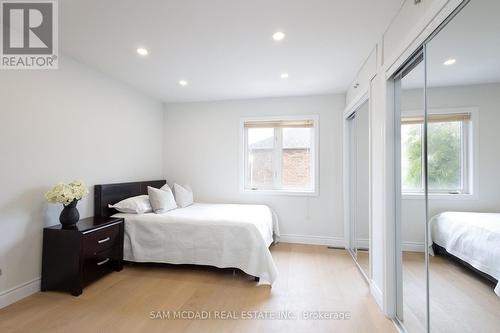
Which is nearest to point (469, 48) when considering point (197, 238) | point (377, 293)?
point (377, 293)

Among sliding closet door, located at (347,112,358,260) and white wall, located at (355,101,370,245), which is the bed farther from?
sliding closet door, located at (347,112,358,260)

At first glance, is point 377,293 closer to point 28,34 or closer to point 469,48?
point 469,48

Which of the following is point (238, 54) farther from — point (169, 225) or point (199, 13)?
point (169, 225)

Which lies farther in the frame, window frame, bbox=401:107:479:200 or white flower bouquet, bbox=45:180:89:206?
white flower bouquet, bbox=45:180:89:206

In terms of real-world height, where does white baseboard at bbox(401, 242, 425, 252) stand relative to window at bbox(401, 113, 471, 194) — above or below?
below

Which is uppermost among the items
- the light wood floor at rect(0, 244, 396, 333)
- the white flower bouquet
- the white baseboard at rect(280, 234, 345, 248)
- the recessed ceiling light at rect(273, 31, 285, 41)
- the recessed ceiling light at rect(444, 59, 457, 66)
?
the recessed ceiling light at rect(273, 31, 285, 41)

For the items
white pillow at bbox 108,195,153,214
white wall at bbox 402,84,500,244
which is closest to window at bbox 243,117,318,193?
white pillow at bbox 108,195,153,214

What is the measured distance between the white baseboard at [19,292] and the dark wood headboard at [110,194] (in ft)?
3.00

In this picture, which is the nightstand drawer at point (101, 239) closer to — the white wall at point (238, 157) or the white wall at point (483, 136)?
the white wall at point (238, 157)

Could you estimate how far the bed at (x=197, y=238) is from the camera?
105 inches

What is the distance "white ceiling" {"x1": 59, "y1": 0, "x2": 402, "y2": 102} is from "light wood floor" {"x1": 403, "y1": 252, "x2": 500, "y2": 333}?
75.9 inches

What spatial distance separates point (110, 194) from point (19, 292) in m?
1.29

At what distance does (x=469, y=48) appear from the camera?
1.20 metres

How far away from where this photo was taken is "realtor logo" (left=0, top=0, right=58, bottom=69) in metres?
1.95
